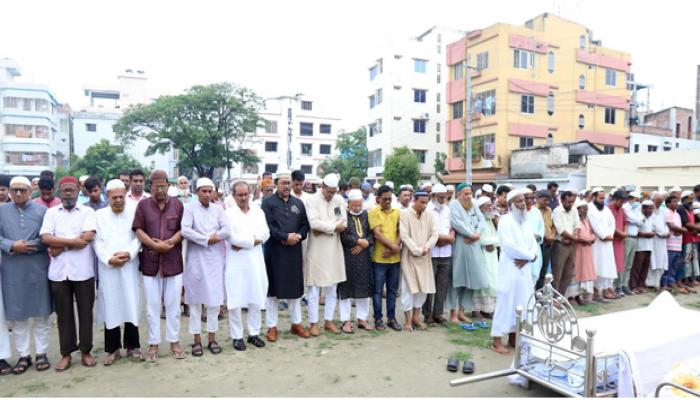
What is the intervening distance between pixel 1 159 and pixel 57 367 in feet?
139

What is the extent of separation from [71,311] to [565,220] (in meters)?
7.03

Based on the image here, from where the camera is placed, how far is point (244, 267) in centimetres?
543

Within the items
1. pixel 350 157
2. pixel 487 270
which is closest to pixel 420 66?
pixel 350 157

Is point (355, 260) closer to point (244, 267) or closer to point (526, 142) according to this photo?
point (244, 267)

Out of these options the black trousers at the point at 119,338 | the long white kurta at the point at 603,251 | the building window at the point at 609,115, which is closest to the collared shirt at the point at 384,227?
the black trousers at the point at 119,338

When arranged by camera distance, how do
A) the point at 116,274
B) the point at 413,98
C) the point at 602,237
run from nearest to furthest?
the point at 116,274 → the point at 602,237 → the point at 413,98

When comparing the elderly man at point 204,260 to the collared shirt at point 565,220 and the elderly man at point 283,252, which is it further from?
the collared shirt at point 565,220

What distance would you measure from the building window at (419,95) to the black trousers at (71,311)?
38032mm

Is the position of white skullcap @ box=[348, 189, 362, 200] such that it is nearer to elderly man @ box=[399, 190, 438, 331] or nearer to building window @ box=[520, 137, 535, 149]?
elderly man @ box=[399, 190, 438, 331]

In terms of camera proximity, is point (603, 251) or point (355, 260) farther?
point (603, 251)

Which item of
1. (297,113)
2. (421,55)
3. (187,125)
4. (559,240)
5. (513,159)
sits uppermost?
(421,55)

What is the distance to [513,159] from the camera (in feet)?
94.7

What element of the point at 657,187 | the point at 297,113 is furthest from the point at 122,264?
the point at 297,113

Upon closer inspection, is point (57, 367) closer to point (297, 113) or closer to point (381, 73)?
point (381, 73)
